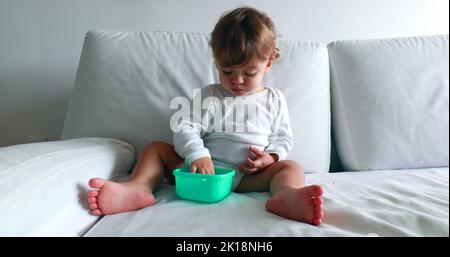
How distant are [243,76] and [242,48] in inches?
3.1

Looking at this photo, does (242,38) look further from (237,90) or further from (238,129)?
(238,129)

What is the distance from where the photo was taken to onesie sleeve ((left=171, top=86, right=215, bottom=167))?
0.82 metres

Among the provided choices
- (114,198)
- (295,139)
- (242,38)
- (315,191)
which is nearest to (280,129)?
(295,139)

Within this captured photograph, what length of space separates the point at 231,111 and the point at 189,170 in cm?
24

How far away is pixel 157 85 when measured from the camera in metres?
1.02

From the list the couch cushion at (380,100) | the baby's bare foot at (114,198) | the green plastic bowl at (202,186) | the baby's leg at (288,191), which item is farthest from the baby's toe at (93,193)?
the couch cushion at (380,100)

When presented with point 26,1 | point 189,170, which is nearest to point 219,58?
point 189,170

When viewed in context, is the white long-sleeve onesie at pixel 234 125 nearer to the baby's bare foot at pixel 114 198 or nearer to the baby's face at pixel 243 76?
the baby's face at pixel 243 76

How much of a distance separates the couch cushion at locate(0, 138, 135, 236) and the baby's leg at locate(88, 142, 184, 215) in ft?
0.10

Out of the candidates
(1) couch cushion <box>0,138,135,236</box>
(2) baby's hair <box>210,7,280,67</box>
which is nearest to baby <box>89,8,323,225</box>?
(2) baby's hair <box>210,7,280,67</box>

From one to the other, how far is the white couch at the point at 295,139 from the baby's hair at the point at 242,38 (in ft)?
0.57
